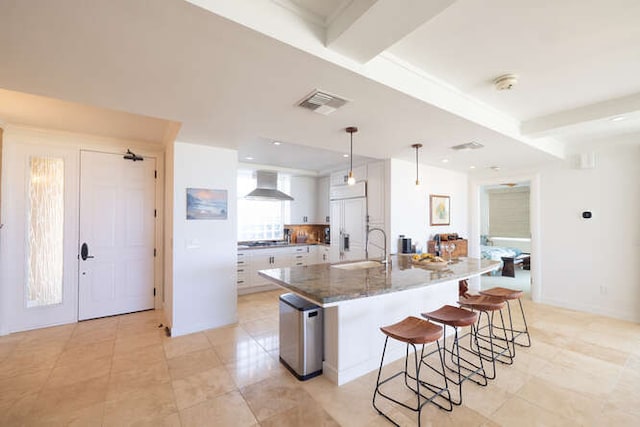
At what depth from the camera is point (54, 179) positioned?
12.2ft

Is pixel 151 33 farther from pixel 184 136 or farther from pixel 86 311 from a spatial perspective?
pixel 86 311

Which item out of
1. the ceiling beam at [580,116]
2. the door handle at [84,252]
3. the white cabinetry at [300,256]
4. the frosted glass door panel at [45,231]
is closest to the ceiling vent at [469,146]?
the ceiling beam at [580,116]

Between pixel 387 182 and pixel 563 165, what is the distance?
9.68 feet

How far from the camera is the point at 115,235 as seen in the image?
13.3 ft

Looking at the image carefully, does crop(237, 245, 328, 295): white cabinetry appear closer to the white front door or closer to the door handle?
the white front door

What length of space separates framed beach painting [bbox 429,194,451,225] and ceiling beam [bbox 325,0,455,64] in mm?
3964

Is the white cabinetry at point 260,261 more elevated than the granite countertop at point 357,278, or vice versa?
the granite countertop at point 357,278

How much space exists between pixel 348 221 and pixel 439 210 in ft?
5.77

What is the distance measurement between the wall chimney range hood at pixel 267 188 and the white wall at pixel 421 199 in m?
2.45

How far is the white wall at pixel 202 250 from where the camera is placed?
338cm

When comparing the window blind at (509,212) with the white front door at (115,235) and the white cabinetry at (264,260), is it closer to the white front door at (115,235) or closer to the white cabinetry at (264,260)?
the white cabinetry at (264,260)

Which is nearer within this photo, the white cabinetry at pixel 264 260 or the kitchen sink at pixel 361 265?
the kitchen sink at pixel 361 265

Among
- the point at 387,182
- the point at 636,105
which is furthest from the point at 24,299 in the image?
the point at 636,105

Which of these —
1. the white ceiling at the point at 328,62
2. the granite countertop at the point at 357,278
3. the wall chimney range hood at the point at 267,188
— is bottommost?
the granite countertop at the point at 357,278
